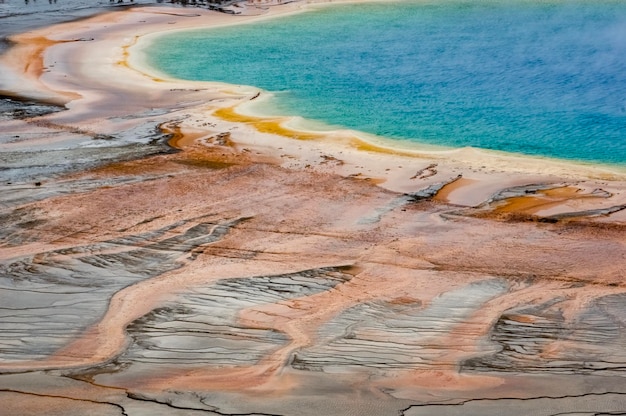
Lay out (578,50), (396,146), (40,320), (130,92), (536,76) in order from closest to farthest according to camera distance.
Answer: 1. (40,320)
2. (396,146)
3. (130,92)
4. (536,76)
5. (578,50)

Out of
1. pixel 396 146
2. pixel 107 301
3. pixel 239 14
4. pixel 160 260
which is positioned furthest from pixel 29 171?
pixel 239 14

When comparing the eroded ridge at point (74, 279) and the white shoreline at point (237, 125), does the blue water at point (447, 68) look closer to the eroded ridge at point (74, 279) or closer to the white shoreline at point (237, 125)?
the white shoreline at point (237, 125)

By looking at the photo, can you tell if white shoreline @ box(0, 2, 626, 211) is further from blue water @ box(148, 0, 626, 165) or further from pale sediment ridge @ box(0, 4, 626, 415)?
blue water @ box(148, 0, 626, 165)

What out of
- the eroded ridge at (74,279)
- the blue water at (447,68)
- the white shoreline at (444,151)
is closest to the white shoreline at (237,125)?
the white shoreline at (444,151)

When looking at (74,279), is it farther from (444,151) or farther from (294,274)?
(444,151)

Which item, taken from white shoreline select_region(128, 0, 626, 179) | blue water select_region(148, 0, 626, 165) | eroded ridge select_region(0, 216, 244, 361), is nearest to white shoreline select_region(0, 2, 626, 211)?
white shoreline select_region(128, 0, 626, 179)

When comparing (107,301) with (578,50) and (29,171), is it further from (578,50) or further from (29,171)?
(578,50)
